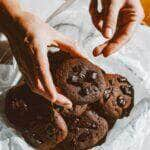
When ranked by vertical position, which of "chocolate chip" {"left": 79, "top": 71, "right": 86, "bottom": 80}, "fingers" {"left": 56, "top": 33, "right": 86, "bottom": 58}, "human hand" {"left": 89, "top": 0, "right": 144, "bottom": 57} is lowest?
"chocolate chip" {"left": 79, "top": 71, "right": 86, "bottom": 80}

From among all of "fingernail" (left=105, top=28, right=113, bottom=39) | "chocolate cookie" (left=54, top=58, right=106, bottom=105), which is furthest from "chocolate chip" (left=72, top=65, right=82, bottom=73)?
"fingernail" (left=105, top=28, right=113, bottom=39)

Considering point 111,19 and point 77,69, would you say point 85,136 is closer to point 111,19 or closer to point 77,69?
point 77,69

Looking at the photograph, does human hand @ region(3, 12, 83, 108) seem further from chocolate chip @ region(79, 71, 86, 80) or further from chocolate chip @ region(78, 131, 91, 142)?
chocolate chip @ region(78, 131, 91, 142)

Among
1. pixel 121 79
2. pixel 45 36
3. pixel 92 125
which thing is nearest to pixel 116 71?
pixel 121 79

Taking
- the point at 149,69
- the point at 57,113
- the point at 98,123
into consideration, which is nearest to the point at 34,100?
the point at 57,113

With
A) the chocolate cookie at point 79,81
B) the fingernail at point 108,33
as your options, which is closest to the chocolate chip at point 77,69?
the chocolate cookie at point 79,81

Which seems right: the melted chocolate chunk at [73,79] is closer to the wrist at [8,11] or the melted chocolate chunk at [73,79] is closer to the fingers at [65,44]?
the fingers at [65,44]
